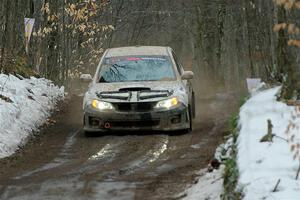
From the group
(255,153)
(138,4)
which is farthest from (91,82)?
(138,4)

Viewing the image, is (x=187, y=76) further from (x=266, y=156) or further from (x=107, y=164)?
(x=266, y=156)

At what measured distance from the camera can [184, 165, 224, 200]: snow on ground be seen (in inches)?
268

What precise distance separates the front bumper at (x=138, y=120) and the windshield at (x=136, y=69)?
0.96 metres

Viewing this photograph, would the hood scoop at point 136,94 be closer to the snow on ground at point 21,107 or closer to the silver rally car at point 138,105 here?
the silver rally car at point 138,105

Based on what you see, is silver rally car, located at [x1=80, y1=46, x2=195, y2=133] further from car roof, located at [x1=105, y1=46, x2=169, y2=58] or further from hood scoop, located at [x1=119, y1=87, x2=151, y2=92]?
car roof, located at [x1=105, y1=46, x2=169, y2=58]

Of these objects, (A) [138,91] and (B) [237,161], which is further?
(A) [138,91]

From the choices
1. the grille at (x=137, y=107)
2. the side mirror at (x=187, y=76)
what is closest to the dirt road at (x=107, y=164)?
the grille at (x=137, y=107)

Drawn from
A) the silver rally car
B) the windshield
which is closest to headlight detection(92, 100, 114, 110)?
the silver rally car

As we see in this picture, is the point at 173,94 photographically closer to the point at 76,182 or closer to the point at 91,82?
the point at 91,82

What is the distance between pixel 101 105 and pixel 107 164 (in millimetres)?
2423

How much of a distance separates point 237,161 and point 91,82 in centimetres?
717

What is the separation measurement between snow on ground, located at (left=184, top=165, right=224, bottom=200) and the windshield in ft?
15.4

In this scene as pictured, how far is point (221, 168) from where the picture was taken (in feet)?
25.8

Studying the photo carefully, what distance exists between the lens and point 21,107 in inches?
522
